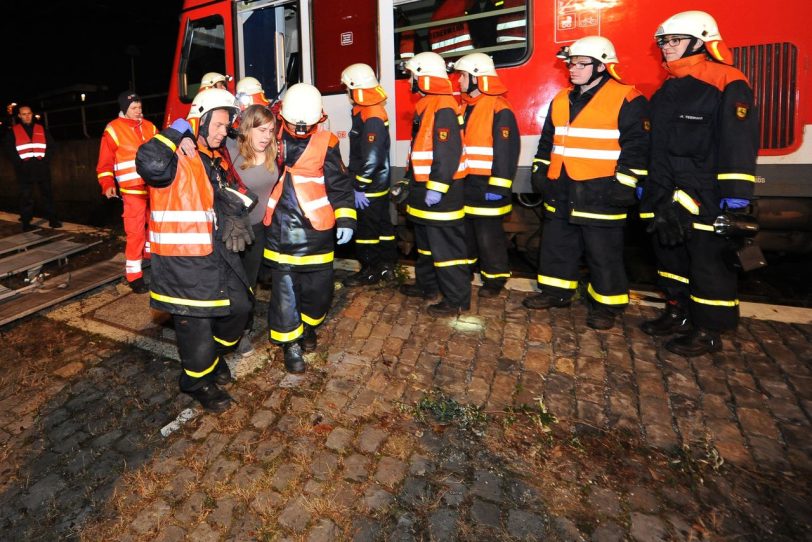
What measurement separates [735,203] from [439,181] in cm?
203

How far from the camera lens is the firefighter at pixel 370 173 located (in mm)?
4340

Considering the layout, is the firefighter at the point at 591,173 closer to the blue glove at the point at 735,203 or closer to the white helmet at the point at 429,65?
the blue glove at the point at 735,203

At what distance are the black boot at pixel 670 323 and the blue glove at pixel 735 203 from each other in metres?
0.87

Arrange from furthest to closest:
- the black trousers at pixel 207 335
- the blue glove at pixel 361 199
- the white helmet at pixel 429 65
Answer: the blue glove at pixel 361 199, the white helmet at pixel 429 65, the black trousers at pixel 207 335

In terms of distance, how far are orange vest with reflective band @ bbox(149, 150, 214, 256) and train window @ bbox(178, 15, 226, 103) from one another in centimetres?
372

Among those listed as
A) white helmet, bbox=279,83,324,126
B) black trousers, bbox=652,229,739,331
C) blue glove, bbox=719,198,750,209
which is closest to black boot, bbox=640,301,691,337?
black trousers, bbox=652,229,739,331

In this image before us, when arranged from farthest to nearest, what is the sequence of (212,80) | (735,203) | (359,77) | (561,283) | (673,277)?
(212,80) → (359,77) → (561,283) → (673,277) → (735,203)

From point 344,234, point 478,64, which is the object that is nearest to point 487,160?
point 478,64

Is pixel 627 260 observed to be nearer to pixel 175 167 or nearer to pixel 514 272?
pixel 514 272

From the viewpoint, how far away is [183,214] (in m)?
2.75

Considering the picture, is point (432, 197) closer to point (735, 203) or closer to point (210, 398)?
point (735, 203)

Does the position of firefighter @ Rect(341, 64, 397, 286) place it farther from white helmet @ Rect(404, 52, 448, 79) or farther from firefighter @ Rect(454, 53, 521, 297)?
firefighter @ Rect(454, 53, 521, 297)

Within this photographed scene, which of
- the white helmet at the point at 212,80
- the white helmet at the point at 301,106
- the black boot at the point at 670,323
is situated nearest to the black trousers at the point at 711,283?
the black boot at the point at 670,323

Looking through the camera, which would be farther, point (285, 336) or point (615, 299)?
point (615, 299)
